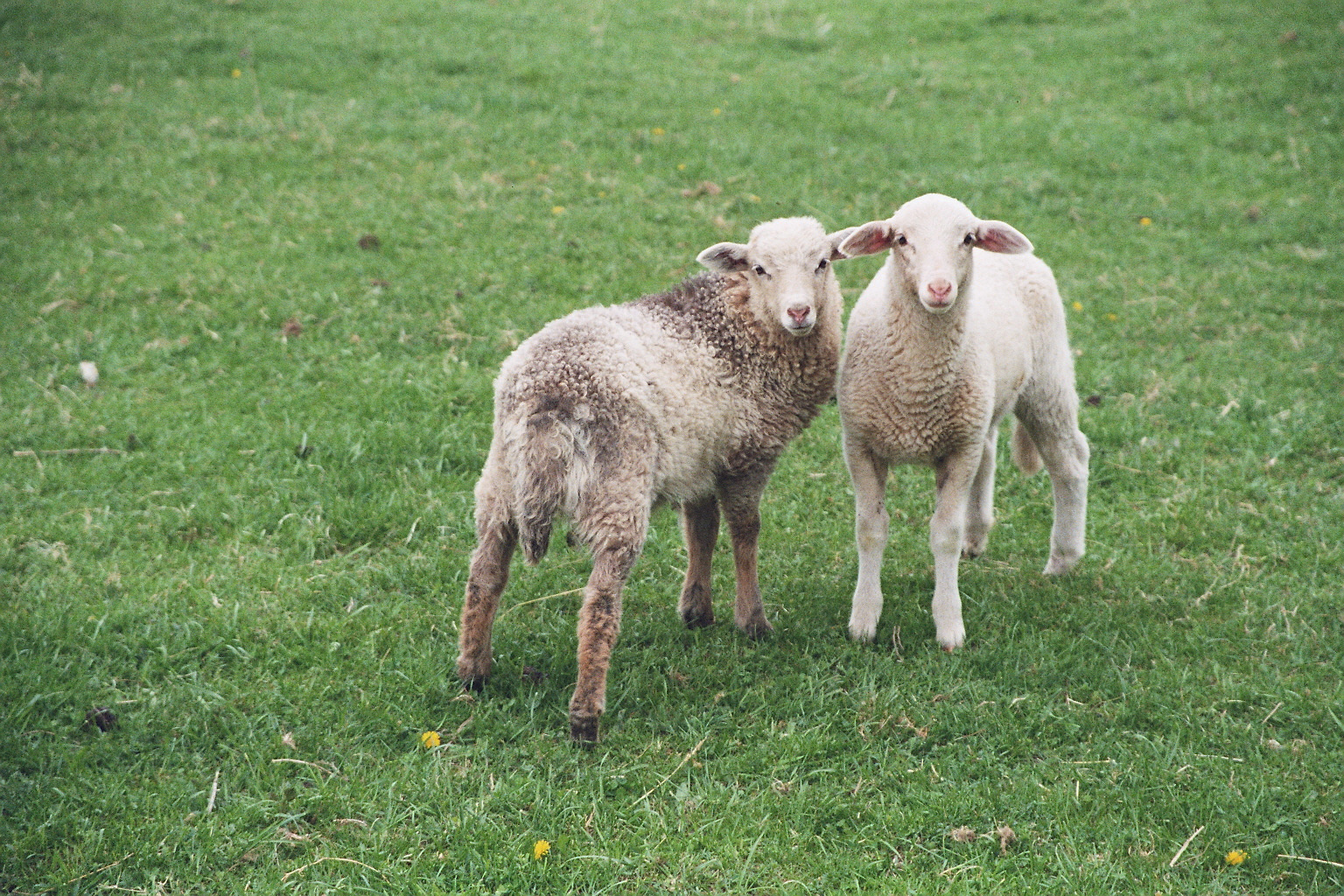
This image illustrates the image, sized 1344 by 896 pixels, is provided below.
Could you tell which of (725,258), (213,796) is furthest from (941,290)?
(213,796)

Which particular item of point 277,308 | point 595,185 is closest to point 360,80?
point 595,185

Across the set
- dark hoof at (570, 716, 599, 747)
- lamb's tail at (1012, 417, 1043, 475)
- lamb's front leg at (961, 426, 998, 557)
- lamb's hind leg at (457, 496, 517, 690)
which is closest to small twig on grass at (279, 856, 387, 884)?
dark hoof at (570, 716, 599, 747)

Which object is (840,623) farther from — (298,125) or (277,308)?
(298,125)

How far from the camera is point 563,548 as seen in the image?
6078 mm

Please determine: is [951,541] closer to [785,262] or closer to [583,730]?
[785,262]

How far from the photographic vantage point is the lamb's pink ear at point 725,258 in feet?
16.7

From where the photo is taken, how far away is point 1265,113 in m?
11.9

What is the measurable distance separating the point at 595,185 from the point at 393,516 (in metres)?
4.96

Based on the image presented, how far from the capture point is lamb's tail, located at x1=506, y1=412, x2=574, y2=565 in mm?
4305

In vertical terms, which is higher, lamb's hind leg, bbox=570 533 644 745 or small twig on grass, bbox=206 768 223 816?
lamb's hind leg, bbox=570 533 644 745

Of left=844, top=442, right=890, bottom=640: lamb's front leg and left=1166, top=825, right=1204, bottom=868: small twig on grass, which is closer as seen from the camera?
left=1166, top=825, right=1204, bottom=868: small twig on grass

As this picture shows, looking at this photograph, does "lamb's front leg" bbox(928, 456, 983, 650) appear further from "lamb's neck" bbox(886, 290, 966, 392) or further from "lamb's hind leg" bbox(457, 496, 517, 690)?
"lamb's hind leg" bbox(457, 496, 517, 690)

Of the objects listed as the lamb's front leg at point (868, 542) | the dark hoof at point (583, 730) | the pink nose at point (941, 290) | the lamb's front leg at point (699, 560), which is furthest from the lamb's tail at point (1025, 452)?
the dark hoof at point (583, 730)

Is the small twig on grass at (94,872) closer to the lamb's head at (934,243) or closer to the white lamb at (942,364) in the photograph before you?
the white lamb at (942,364)
